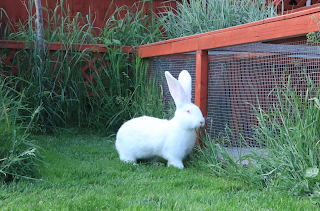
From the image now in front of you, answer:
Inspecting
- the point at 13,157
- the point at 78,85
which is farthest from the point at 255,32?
the point at 78,85

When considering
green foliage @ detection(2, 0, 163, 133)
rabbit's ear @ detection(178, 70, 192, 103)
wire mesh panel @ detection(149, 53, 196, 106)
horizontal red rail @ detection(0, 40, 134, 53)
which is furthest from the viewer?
horizontal red rail @ detection(0, 40, 134, 53)

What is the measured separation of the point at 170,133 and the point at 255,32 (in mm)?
1207

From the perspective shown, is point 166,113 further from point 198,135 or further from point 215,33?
point 215,33

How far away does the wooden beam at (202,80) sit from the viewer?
3922 millimetres

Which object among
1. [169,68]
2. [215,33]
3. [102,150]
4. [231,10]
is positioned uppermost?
[231,10]

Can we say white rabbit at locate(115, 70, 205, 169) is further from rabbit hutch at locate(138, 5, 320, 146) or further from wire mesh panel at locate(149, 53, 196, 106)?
wire mesh panel at locate(149, 53, 196, 106)

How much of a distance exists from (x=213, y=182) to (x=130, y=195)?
0.75 m

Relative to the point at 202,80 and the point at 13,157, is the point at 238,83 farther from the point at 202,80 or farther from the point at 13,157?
the point at 13,157

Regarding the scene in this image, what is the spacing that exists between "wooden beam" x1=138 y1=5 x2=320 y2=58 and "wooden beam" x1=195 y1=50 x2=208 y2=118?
10cm

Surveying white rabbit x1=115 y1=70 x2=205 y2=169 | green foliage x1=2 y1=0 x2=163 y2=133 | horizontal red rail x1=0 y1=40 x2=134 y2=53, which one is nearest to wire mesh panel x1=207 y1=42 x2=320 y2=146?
white rabbit x1=115 y1=70 x2=205 y2=169

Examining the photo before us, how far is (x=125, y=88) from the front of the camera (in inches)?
223

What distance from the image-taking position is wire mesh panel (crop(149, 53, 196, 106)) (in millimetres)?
4578

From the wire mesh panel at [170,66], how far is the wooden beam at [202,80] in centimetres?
52

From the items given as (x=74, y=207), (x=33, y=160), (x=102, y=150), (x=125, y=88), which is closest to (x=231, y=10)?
(x=125, y=88)
